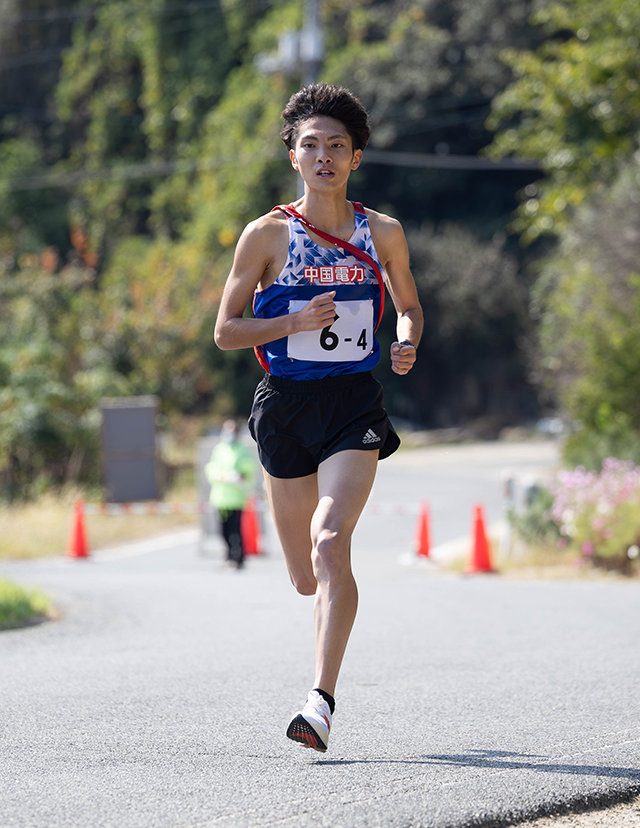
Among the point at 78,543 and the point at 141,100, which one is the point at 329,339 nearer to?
the point at 78,543

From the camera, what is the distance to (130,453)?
23.4 meters

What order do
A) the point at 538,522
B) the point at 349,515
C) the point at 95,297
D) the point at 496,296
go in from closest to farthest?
the point at 349,515 → the point at 538,522 → the point at 95,297 → the point at 496,296

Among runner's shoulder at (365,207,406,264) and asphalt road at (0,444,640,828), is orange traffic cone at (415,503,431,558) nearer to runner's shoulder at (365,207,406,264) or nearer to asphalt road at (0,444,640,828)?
asphalt road at (0,444,640,828)

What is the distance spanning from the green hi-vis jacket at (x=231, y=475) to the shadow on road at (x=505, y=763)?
35.0 ft

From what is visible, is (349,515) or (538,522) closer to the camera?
(349,515)

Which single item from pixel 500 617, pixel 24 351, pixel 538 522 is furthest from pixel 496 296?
pixel 500 617

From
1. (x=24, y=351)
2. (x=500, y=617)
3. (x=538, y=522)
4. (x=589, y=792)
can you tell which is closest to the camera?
(x=589, y=792)

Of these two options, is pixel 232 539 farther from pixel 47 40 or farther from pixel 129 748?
pixel 47 40

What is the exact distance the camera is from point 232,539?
→ 612 inches

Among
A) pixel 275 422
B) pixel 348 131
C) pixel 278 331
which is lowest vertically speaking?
pixel 275 422

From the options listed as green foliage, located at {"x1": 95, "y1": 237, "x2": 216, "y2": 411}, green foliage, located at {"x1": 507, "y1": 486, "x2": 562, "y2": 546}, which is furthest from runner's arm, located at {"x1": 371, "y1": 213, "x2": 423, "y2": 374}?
green foliage, located at {"x1": 95, "y1": 237, "x2": 216, "y2": 411}

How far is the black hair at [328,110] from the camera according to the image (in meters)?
5.11

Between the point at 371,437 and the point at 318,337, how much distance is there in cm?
40

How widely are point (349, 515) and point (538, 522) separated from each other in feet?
34.4
